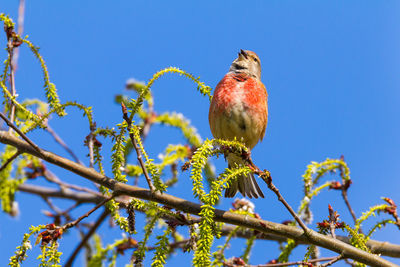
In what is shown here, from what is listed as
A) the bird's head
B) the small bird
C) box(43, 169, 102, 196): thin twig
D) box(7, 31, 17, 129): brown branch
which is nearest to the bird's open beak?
the bird's head

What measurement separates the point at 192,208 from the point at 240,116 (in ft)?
5.96

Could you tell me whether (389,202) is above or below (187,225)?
above

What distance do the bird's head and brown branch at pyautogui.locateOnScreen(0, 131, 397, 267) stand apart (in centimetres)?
263

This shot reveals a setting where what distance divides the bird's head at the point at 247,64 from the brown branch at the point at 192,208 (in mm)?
2627

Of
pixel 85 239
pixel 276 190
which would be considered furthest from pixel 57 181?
pixel 276 190

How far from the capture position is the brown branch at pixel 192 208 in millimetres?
2547

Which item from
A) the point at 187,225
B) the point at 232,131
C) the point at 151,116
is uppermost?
the point at 151,116

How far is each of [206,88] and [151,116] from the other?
5.91 feet

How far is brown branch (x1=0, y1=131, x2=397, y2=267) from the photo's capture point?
2.55m

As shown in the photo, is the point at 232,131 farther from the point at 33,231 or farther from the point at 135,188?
the point at 33,231

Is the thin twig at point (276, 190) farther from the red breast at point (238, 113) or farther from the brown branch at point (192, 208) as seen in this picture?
the red breast at point (238, 113)

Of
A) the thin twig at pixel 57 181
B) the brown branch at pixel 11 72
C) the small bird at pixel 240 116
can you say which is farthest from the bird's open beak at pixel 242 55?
the brown branch at pixel 11 72

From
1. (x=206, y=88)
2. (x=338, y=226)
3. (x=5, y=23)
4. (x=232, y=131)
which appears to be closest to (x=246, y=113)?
(x=232, y=131)

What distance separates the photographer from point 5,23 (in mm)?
2938
